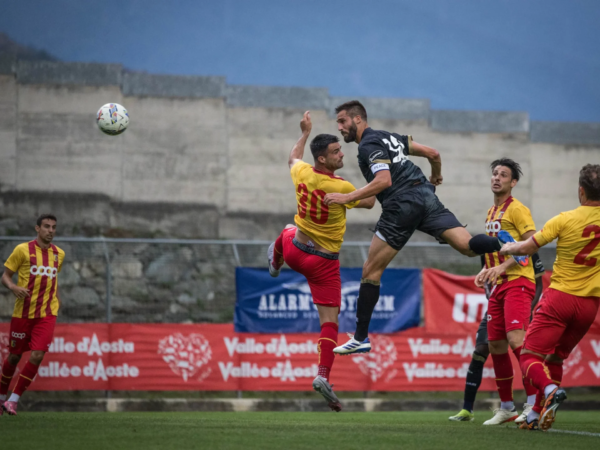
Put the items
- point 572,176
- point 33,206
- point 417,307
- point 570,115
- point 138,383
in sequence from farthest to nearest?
point 570,115 → point 572,176 → point 33,206 → point 417,307 → point 138,383

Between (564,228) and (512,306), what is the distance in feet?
6.16

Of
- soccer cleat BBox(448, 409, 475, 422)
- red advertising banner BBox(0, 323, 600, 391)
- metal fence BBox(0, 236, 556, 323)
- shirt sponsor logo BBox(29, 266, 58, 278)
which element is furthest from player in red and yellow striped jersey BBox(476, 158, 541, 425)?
shirt sponsor logo BBox(29, 266, 58, 278)

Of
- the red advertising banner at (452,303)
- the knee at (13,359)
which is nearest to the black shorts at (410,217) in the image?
the knee at (13,359)

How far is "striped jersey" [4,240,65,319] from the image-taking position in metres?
10.1

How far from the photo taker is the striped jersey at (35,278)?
10.1m

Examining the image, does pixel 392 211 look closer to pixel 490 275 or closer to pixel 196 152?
pixel 490 275

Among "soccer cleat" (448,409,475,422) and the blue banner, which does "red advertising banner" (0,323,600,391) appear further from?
"soccer cleat" (448,409,475,422)

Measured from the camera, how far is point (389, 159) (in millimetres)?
7352

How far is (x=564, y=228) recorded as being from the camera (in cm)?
647

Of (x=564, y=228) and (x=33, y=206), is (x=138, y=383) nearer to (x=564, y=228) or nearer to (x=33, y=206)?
(x=564, y=228)

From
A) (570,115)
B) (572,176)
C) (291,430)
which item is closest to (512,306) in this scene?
(291,430)

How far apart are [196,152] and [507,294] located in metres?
24.2

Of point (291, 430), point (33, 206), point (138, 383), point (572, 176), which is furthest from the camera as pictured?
point (572, 176)

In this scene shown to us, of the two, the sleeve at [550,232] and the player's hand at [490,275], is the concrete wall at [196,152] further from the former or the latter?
the sleeve at [550,232]
